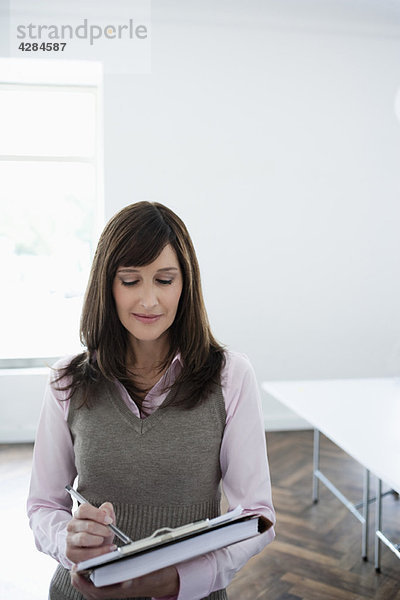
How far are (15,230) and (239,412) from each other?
442cm

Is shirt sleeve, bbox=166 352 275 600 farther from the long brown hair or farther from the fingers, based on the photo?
the fingers

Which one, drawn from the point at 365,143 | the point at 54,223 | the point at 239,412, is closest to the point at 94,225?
the point at 54,223

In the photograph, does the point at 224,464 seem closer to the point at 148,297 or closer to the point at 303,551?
the point at 148,297

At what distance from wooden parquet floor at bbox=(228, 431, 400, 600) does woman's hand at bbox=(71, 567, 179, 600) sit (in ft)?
5.45

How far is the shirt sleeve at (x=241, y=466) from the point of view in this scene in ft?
3.98

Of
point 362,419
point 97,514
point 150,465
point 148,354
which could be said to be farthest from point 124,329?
point 362,419

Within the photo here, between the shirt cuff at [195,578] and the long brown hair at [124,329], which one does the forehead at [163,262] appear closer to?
the long brown hair at [124,329]

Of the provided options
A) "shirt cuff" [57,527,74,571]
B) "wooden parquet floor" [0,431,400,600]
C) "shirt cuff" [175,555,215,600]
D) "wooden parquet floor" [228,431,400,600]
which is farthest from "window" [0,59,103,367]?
"shirt cuff" [175,555,215,600]

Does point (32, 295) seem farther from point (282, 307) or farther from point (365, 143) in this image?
point (365, 143)

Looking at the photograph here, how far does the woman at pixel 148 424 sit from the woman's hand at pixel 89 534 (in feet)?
0.55

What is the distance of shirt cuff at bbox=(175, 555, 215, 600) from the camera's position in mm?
1139

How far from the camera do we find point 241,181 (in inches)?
201

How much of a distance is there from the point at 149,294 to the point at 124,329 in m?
0.19

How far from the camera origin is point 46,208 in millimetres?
5316
